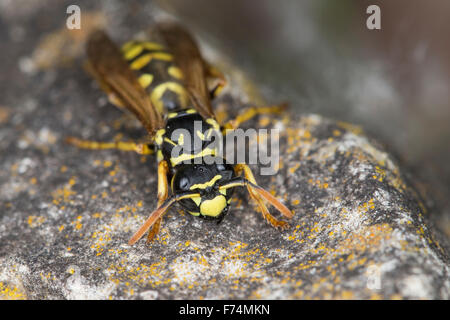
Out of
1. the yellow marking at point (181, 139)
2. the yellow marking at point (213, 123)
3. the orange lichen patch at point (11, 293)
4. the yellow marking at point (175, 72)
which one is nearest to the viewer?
the orange lichen patch at point (11, 293)

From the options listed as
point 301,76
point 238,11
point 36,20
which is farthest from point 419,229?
point 36,20

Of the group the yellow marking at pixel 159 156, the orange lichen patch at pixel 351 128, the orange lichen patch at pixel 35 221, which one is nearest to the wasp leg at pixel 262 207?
the yellow marking at pixel 159 156

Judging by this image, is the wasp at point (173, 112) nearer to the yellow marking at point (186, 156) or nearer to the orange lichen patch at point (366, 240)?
the yellow marking at point (186, 156)

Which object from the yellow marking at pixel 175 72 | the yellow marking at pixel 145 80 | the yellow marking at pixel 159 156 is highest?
the yellow marking at pixel 175 72

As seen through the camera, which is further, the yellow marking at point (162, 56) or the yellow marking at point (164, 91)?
the yellow marking at point (162, 56)

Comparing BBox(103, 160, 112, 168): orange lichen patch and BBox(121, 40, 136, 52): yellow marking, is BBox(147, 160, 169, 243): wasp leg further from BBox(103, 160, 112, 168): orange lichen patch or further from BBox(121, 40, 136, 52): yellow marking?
BBox(121, 40, 136, 52): yellow marking

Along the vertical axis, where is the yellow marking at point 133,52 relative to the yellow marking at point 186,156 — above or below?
above

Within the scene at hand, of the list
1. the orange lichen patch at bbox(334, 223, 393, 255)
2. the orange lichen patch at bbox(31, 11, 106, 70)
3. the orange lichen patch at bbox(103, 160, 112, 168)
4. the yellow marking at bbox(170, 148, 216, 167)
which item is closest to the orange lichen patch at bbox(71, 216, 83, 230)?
the orange lichen patch at bbox(103, 160, 112, 168)
